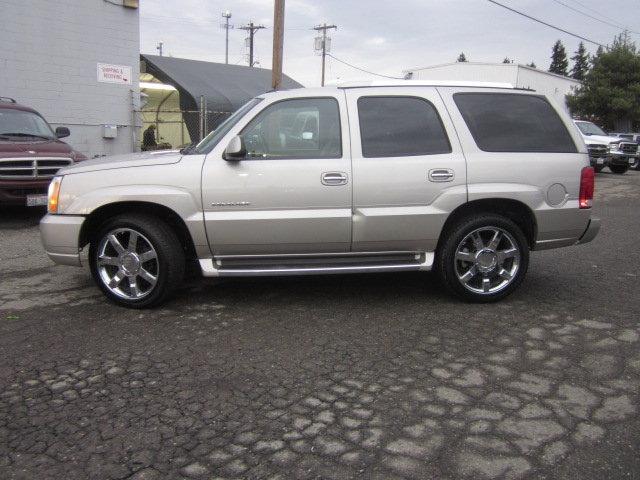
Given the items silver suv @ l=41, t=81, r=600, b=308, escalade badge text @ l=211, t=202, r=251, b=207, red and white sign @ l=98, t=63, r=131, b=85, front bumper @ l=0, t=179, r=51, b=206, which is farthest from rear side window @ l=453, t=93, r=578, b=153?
red and white sign @ l=98, t=63, r=131, b=85

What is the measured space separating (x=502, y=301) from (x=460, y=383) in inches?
72.4

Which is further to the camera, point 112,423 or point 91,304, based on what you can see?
point 91,304

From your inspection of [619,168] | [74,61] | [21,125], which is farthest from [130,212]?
[619,168]

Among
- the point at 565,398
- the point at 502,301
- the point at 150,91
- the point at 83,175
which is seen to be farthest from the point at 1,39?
the point at 565,398

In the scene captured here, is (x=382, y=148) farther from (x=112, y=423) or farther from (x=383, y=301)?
(x=112, y=423)

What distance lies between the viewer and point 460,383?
3576 millimetres

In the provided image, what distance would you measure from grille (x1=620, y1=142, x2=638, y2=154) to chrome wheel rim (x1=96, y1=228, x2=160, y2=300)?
2193 cm

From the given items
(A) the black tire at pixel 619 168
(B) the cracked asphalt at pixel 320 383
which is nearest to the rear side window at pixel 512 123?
(B) the cracked asphalt at pixel 320 383

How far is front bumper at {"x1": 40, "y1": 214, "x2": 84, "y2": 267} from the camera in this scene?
486 cm

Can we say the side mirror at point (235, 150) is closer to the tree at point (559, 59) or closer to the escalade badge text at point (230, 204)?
the escalade badge text at point (230, 204)

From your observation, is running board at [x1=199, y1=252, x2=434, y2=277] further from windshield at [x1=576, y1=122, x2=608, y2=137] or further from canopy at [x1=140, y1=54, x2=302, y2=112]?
windshield at [x1=576, y1=122, x2=608, y2=137]

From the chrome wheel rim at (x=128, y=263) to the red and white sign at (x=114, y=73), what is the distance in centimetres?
1312

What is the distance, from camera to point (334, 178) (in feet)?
15.6

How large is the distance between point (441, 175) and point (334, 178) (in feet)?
2.93
